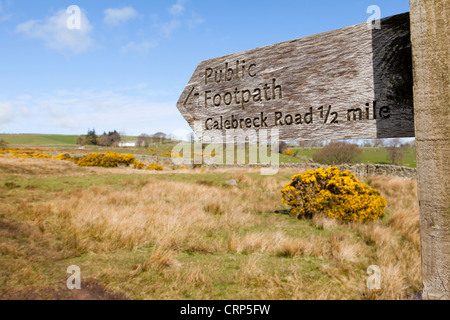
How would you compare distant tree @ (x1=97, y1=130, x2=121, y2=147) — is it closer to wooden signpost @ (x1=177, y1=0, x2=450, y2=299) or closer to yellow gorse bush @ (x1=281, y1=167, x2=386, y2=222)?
yellow gorse bush @ (x1=281, y1=167, x2=386, y2=222)

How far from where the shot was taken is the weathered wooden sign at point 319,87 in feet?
4.82

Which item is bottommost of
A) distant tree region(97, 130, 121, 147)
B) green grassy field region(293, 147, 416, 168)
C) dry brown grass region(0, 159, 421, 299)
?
dry brown grass region(0, 159, 421, 299)

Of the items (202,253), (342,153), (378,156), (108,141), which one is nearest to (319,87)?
(202,253)

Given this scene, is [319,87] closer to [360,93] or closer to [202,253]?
[360,93]

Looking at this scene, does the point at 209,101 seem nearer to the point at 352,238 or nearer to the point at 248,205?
the point at 352,238

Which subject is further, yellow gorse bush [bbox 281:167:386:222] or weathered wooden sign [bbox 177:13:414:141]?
yellow gorse bush [bbox 281:167:386:222]

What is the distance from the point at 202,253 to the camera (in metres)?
5.52

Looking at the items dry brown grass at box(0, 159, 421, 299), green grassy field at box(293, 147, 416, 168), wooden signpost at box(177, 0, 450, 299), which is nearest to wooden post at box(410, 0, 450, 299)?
wooden signpost at box(177, 0, 450, 299)

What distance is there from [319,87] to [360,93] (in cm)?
24

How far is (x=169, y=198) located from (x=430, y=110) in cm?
1064

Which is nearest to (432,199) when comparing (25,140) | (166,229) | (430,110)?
(430,110)

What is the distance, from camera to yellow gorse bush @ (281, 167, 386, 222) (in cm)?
848

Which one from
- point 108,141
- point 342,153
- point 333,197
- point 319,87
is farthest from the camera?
point 108,141

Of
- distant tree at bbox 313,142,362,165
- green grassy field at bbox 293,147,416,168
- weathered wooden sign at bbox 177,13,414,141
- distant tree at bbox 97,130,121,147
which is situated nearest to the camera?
weathered wooden sign at bbox 177,13,414,141
